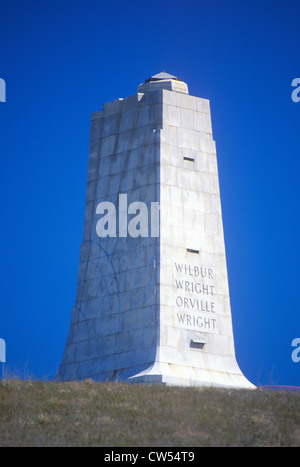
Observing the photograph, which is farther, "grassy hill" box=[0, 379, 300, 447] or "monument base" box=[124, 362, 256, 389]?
"monument base" box=[124, 362, 256, 389]

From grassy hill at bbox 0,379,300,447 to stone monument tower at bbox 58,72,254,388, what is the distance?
3785mm

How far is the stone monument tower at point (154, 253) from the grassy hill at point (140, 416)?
3785 millimetres

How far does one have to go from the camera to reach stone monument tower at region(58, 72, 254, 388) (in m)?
28.5

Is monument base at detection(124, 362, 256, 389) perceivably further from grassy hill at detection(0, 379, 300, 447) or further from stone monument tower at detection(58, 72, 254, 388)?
grassy hill at detection(0, 379, 300, 447)

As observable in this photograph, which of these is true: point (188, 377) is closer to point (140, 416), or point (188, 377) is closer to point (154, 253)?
point (154, 253)

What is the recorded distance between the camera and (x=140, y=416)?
2117 centimetres

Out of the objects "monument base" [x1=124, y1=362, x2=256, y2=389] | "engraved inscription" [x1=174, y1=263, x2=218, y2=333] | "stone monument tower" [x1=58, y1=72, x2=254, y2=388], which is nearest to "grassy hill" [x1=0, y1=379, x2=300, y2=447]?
"monument base" [x1=124, y1=362, x2=256, y2=389]

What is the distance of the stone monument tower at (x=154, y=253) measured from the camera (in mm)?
28469

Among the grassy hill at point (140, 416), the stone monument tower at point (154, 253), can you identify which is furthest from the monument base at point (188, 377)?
the grassy hill at point (140, 416)

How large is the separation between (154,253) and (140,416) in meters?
8.74

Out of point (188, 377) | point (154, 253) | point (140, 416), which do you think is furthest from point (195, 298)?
point (140, 416)
